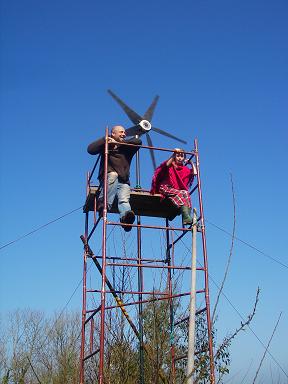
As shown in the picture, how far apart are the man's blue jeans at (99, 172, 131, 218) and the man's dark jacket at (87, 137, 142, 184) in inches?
6.8

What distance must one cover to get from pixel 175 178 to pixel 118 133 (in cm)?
142

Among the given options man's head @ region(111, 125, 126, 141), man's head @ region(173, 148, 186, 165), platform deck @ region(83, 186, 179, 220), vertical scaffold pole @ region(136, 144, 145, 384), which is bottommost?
vertical scaffold pole @ region(136, 144, 145, 384)

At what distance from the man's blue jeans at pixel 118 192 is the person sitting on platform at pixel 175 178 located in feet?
2.58

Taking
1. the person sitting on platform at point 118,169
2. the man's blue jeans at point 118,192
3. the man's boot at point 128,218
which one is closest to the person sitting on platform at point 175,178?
the person sitting on platform at point 118,169

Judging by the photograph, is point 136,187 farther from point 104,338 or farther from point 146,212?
point 104,338

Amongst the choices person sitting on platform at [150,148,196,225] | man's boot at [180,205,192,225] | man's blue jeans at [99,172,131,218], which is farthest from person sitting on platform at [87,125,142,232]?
man's boot at [180,205,192,225]

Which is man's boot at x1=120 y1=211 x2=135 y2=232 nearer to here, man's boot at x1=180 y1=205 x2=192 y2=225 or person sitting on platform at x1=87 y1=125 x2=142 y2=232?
person sitting on platform at x1=87 y1=125 x2=142 y2=232

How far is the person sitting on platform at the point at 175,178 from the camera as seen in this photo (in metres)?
9.52

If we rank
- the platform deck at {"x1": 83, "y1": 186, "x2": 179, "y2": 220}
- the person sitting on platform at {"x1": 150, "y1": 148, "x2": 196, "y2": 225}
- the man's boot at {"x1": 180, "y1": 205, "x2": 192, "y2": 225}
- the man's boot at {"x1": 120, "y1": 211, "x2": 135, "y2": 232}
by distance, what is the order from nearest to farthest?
1. the man's boot at {"x1": 120, "y1": 211, "x2": 135, "y2": 232}
2. the man's boot at {"x1": 180, "y1": 205, "x2": 192, "y2": 225}
3. the person sitting on platform at {"x1": 150, "y1": 148, "x2": 196, "y2": 225}
4. the platform deck at {"x1": 83, "y1": 186, "x2": 179, "y2": 220}

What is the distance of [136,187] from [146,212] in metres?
0.56

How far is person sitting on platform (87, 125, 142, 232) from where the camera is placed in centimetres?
892

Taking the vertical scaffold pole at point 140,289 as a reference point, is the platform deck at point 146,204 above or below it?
above

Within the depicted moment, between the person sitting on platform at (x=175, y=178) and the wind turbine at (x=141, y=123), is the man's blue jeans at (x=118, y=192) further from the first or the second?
the wind turbine at (x=141, y=123)

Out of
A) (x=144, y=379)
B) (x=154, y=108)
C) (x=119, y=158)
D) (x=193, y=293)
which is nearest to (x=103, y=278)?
(x=144, y=379)
